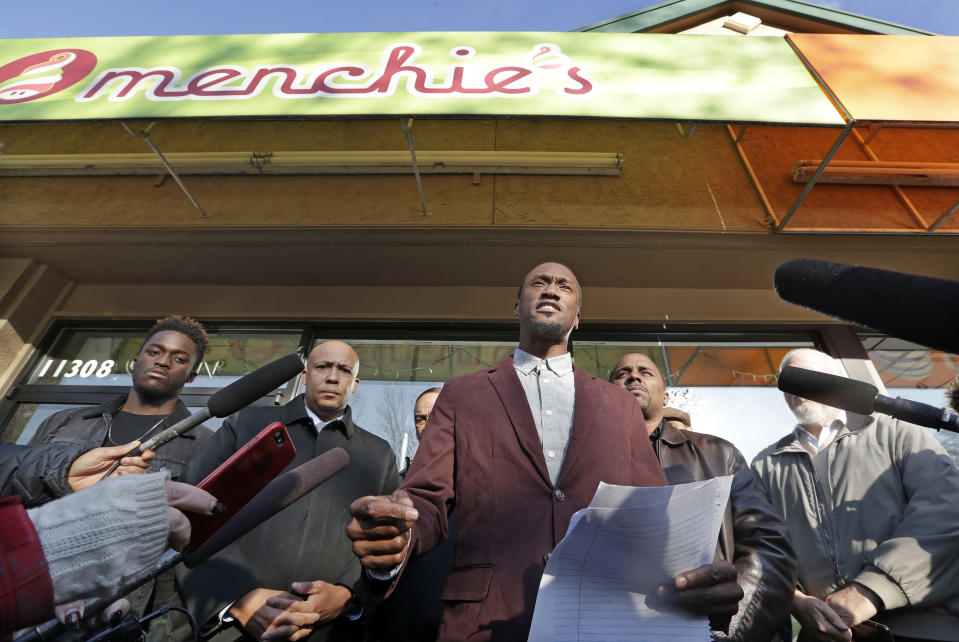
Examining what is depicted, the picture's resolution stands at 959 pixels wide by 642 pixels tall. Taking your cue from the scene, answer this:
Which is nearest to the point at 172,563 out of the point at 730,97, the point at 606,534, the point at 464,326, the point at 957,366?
the point at 606,534

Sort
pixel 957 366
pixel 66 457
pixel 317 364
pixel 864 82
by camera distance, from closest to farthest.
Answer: pixel 66 457
pixel 317 364
pixel 864 82
pixel 957 366

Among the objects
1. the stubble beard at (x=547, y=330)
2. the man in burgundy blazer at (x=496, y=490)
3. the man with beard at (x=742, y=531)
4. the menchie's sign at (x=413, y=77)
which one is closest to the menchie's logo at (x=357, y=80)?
the menchie's sign at (x=413, y=77)

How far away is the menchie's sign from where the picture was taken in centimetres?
349

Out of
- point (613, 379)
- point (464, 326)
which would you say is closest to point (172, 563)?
point (613, 379)

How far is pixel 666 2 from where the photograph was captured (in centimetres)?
618

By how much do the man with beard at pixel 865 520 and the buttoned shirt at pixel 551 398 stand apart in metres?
1.38

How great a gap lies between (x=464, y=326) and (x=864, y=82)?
353 cm

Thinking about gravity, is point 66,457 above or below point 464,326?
below

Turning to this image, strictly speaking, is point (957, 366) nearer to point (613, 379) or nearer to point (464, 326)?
point (613, 379)

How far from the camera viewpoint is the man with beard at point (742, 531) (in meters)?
1.94

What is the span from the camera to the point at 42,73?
399 cm

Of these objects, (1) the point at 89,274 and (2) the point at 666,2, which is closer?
(1) the point at 89,274

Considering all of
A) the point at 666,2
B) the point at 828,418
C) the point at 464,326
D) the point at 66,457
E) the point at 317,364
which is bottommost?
the point at 66,457

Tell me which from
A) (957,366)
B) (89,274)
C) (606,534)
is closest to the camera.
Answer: (606,534)
